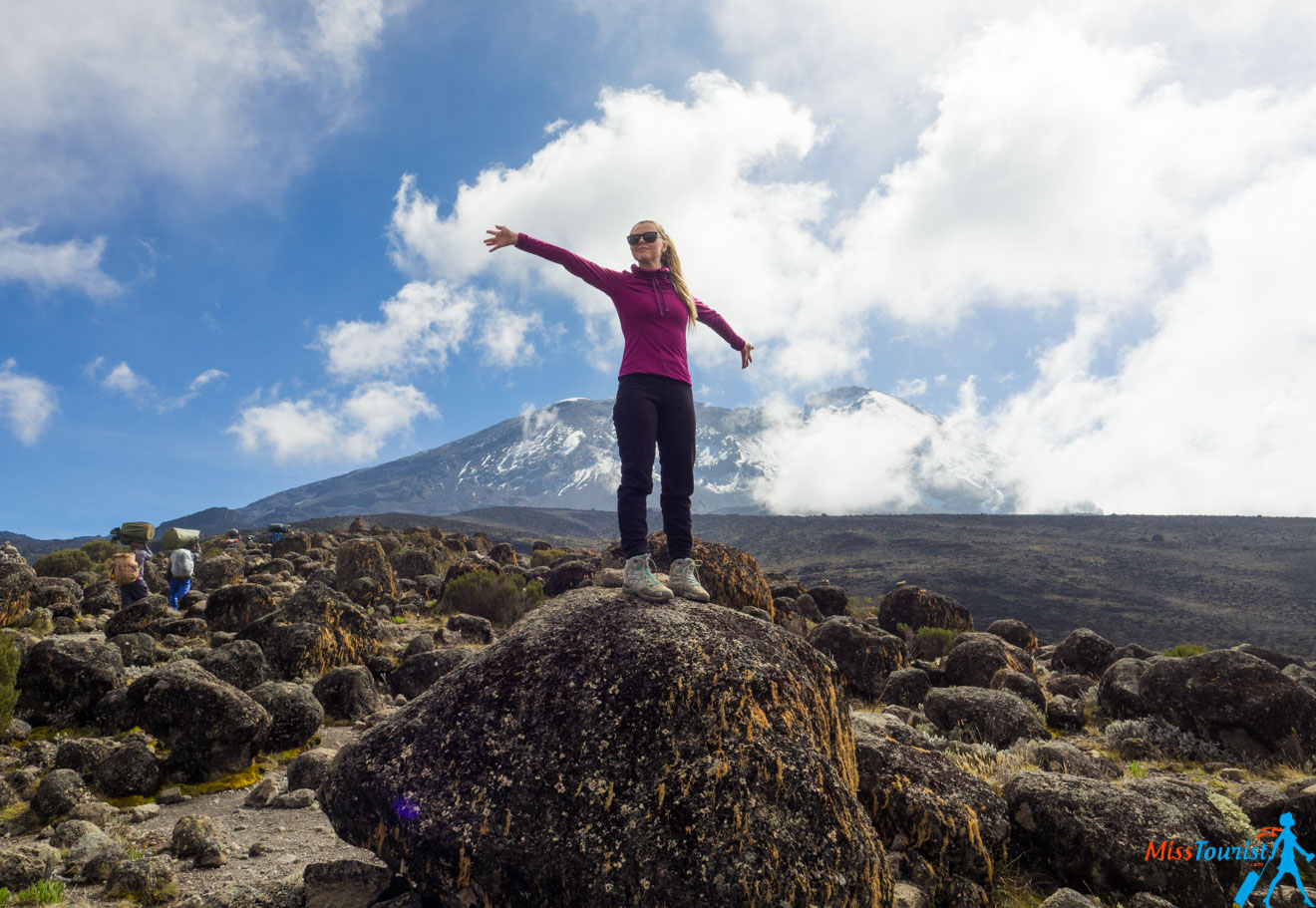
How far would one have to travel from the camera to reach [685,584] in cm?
472

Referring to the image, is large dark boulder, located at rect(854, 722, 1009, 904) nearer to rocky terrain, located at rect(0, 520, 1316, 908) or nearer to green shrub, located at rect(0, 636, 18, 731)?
rocky terrain, located at rect(0, 520, 1316, 908)

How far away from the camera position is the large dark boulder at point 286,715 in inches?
286

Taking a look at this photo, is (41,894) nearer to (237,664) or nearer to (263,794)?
(263,794)

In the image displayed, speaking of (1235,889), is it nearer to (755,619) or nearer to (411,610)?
(755,619)

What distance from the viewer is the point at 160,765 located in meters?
6.35

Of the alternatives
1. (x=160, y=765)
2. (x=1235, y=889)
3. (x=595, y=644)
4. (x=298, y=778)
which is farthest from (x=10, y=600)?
(x=1235, y=889)

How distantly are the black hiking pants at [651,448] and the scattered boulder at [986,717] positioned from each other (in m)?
6.38

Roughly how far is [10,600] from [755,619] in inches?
622

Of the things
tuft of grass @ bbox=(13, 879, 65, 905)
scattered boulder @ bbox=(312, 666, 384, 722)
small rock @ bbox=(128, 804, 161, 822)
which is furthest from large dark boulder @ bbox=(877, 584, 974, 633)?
tuft of grass @ bbox=(13, 879, 65, 905)

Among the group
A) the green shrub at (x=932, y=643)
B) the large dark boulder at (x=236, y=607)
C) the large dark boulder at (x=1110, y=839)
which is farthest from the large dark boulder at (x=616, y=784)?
the green shrub at (x=932, y=643)

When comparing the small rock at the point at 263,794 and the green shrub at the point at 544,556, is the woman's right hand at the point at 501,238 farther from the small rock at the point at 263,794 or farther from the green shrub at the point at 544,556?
the green shrub at the point at 544,556

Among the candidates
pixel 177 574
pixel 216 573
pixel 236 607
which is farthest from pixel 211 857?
pixel 216 573

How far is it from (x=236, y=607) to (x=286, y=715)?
719 centimetres

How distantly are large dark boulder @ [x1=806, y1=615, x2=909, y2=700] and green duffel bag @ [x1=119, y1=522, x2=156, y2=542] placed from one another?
56.1ft
